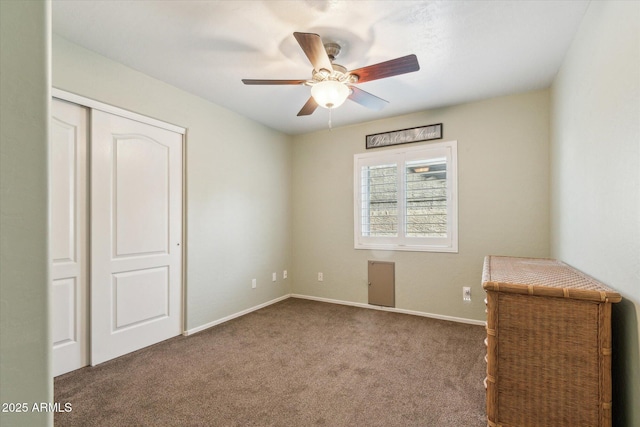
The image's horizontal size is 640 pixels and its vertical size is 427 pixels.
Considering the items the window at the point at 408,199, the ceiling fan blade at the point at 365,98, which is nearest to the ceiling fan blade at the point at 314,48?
the ceiling fan blade at the point at 365,98

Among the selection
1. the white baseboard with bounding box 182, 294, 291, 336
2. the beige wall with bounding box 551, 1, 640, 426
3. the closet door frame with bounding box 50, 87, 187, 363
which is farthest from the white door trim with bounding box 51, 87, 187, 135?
the beige wall with bounding box 551, 1, 640, 426

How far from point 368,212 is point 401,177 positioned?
2.11ft

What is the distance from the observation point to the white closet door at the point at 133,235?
2539mm

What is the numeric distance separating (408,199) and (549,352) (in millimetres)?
2472

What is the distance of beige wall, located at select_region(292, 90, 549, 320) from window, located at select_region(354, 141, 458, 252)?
0.10 meters

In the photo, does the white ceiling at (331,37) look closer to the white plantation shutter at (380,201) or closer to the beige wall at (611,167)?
the beige wall at (611,167)

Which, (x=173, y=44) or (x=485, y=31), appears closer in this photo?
(x=485, y=31)

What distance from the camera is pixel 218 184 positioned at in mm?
3580

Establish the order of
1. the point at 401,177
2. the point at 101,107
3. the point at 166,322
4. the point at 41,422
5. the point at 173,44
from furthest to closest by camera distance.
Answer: the point at 401,177
the point at 166,322
the point at 101,107
the point at 173,44
the point at 41,422

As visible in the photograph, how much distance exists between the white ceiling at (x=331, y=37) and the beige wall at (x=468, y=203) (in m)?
0.43

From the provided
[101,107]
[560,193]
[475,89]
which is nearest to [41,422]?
[101,107]

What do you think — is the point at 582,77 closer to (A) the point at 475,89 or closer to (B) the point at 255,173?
(A) the point at 475,89

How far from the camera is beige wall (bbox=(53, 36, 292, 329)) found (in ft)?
8.40

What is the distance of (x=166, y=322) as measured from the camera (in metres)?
3.04
